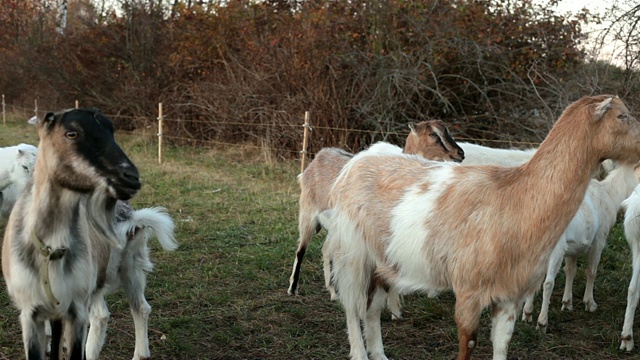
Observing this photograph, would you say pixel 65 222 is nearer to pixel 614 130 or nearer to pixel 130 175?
pixel 130 175

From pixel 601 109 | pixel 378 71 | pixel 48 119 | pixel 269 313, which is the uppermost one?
pixel 378 71

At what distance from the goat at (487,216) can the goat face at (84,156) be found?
5.33ft

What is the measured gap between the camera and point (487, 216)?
3.52m

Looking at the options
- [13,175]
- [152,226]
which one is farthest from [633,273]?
[13,175]

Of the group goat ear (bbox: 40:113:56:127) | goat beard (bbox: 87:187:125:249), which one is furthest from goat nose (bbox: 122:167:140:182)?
goat ear (bbox: 40:113:56:127)

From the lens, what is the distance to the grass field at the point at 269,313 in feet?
14.5

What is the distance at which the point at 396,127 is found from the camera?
37.8ft

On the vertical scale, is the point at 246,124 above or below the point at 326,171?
below

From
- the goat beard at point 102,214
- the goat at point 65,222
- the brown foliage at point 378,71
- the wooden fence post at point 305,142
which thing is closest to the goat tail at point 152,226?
the goat at point 65,222

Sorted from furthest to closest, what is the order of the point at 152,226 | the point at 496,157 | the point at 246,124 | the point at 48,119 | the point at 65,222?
the point at 246,124, the point at 496,157, the point at 152,226, the point at 65,222, the point at 48,119

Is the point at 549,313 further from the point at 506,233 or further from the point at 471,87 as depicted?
the point at 471,87

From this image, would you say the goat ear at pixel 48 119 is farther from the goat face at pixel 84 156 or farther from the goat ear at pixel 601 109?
the goat ear at pixel 601 109

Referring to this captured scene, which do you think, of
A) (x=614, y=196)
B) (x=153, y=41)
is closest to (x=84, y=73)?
(x=153, y=41)

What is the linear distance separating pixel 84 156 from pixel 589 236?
3.96 metres
